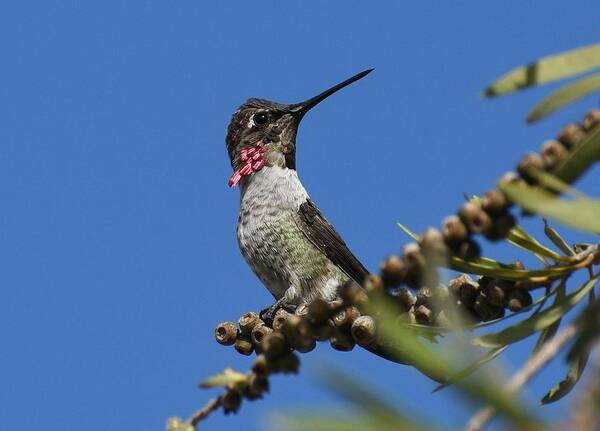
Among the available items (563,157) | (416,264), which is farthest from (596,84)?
(416,264)

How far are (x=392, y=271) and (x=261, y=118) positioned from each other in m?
5.56

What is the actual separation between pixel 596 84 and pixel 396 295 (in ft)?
1.69

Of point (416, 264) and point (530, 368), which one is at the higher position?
point (416, 264)

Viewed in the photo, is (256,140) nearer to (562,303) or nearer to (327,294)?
(327,294)

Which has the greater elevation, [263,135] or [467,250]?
[263,135]

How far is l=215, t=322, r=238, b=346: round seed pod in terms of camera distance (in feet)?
8.57

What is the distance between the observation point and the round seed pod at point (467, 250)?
3.36 feet

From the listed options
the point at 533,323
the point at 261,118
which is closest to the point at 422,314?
the point at 533,323

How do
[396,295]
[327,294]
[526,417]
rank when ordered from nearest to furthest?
[526,417] → [396,295] → [327,294]

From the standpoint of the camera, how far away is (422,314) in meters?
1.79

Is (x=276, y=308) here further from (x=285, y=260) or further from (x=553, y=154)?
(x=553, y=154)

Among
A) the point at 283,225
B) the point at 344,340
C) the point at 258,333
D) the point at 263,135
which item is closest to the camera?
the point at 344,340

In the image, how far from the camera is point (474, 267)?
1222mm

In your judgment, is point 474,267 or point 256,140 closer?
point 474,267
